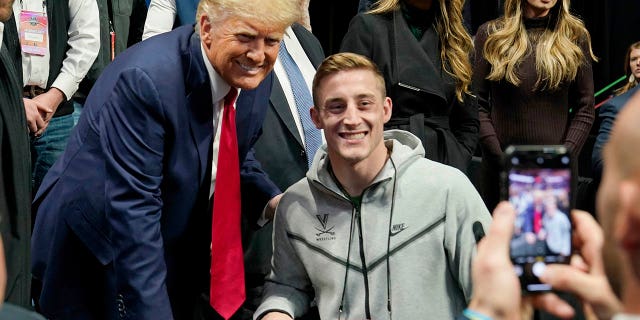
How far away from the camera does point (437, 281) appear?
3010 mm

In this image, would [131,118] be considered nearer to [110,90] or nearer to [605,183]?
[110,90]

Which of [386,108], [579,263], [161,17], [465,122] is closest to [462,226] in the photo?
[386,108]

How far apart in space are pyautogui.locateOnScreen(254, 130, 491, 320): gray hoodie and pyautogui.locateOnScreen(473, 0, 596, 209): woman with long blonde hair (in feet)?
4.48

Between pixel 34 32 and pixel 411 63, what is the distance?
153cm

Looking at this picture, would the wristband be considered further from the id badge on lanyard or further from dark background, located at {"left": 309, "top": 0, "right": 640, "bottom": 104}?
dark background, located at {"left": 309, "top": 0, "right": 640, "bottom": 104}

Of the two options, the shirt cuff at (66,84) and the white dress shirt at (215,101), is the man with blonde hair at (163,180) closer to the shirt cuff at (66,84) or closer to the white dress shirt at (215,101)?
the white dress shirt at (215,101)

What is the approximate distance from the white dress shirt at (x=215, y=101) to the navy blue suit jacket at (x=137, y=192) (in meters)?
0.03

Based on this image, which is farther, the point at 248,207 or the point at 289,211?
the point at 248,207

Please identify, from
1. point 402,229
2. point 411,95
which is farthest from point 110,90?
point 411,95

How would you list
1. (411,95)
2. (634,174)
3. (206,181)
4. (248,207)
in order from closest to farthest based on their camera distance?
1. (634,174)
2. (206,181)
3. (248,207)
4. (411,95)

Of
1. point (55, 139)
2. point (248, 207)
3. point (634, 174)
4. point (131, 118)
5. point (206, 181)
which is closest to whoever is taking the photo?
point (634, 174)

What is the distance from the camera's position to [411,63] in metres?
3.91

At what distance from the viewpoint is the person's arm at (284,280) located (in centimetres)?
311

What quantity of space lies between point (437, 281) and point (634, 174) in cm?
182
